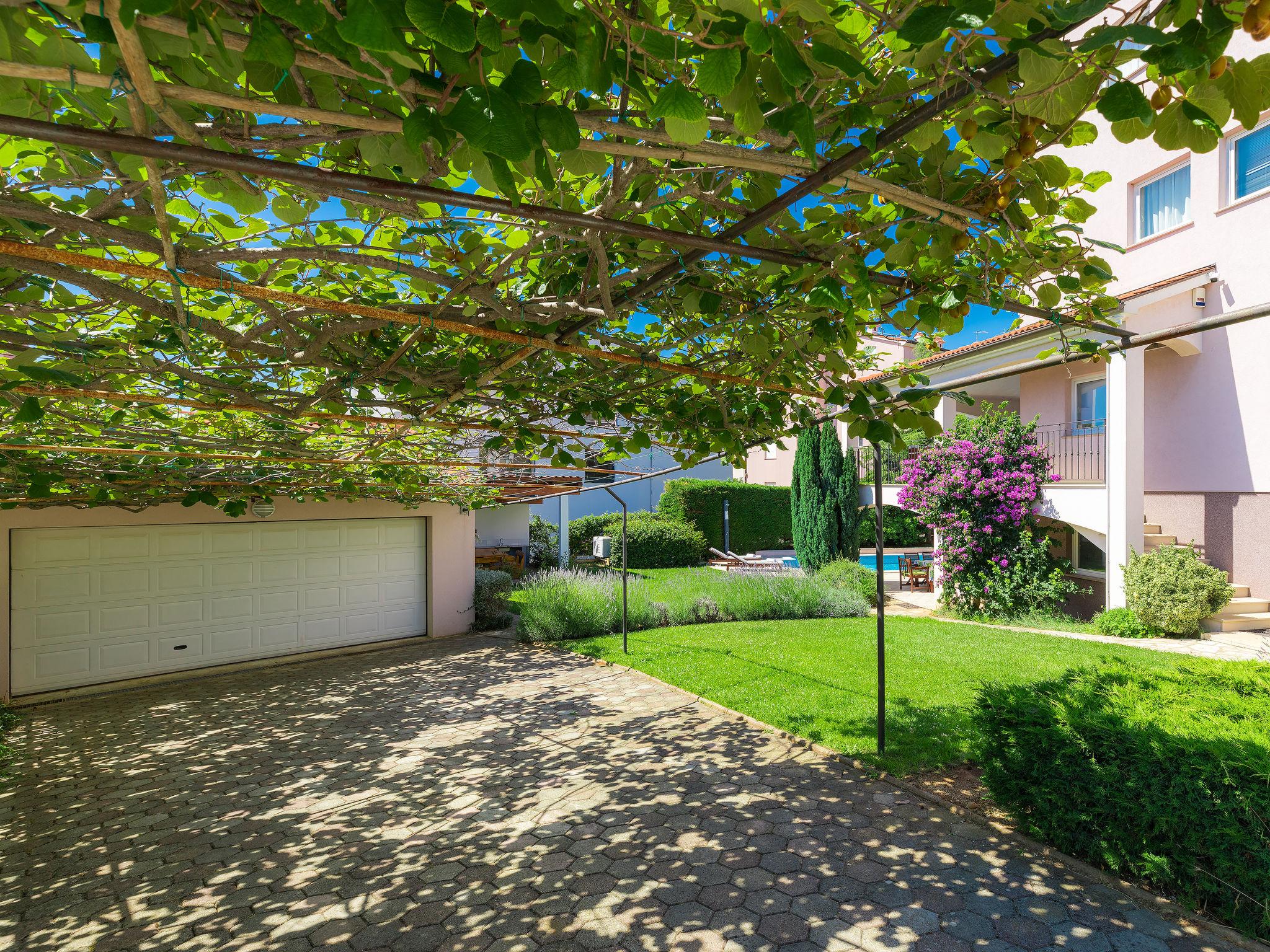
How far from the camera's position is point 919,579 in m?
14.7

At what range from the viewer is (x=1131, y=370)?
31.3ft

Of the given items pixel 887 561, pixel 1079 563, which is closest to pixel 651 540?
pixel 887 561

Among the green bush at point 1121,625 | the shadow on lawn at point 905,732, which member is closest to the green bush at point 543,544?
the shadow on lawn at point 905,732

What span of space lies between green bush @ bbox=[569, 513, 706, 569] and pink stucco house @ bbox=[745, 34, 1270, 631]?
1032 cm

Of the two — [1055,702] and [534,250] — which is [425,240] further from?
[1055,702]

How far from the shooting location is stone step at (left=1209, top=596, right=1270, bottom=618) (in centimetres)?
862

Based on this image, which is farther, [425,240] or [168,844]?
[168,844]

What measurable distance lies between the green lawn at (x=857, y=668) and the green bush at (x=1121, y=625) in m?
1.05

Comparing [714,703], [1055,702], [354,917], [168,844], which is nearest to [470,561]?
[714,703]

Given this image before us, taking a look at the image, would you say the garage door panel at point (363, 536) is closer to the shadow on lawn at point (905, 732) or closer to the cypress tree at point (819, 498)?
the shadow on lawn at point (905, 732)

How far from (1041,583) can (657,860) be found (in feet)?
32.0

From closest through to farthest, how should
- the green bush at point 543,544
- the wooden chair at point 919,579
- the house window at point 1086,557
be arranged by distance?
the house window at point 1086,557, the wooden chair at point 919,579, the green bush at point 543,544

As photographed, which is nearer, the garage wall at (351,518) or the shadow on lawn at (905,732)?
the shadow on lawn at (905,732)

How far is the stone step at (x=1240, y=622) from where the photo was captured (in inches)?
334
